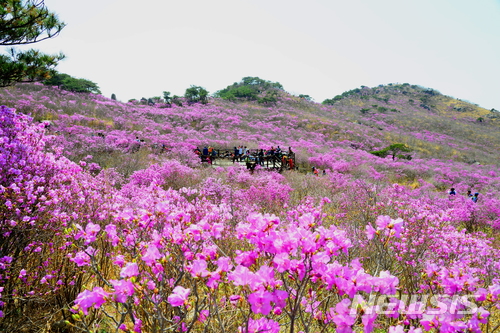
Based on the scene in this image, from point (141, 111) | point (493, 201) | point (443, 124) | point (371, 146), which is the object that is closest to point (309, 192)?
point (493, 201)

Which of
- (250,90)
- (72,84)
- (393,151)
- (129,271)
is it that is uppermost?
(250,90)

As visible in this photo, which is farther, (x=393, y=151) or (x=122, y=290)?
(x=393, y=151)

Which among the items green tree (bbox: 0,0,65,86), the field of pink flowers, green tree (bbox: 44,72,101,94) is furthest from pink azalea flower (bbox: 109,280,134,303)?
green tree (bbox: 44,72,101,94)

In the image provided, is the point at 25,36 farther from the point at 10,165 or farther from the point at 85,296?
the point at 85,296

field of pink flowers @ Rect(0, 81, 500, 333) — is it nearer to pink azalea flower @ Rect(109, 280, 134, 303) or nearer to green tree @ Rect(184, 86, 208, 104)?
A: pink azalea flower @ Rect(109, 280, 134, 303)

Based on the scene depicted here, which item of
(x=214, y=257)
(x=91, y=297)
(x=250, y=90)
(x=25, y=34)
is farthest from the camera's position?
(x=250, y=90)

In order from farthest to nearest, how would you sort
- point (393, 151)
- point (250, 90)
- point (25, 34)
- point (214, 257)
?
1. point (250, 90)
2. point (393, 151)
3. point (25, 34)
4. point (214, 257)

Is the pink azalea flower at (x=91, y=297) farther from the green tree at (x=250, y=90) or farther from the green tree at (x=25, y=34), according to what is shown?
the green tree at (x=250, y=90)

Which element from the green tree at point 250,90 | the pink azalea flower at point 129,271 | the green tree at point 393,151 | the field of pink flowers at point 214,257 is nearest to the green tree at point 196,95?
the green tree at point 250,90

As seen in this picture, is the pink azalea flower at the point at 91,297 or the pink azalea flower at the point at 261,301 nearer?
the pink azalea flower at the point at 261,301

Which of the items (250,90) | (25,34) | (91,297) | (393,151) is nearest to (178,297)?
(91,297)

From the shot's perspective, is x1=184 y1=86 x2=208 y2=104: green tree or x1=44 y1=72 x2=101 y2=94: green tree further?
x1=184 y1=86 x2=208 y2=104: green tree

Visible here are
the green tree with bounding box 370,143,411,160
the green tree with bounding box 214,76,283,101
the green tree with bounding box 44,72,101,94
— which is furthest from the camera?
the green tree with bounding box 214,76,283,101

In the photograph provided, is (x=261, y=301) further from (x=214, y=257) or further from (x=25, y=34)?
(x=25, y=34)
